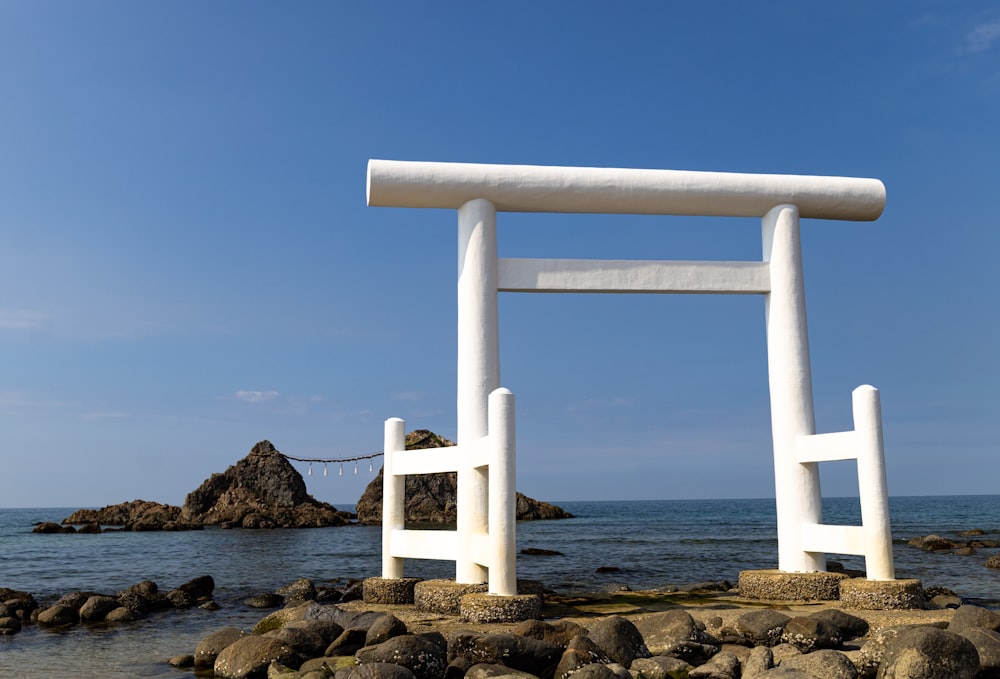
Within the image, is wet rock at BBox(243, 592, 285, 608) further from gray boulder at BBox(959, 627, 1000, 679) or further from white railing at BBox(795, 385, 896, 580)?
gray boulder at BBox(959, 627, 1000, 679)

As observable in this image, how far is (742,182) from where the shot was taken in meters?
12.5

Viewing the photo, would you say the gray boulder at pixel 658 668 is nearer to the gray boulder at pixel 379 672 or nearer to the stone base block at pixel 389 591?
the gray boulder at pixel 379 672

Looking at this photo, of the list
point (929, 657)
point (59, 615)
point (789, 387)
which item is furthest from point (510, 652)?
point (59, 615)

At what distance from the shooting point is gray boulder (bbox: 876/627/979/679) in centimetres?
750

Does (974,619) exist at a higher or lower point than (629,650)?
higher

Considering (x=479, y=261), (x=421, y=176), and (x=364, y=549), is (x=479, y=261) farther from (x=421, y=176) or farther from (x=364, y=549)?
(x=364, y=549)

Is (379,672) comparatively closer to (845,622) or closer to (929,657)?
(929,657)

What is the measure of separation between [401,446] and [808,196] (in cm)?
702

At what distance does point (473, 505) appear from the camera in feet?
36.7

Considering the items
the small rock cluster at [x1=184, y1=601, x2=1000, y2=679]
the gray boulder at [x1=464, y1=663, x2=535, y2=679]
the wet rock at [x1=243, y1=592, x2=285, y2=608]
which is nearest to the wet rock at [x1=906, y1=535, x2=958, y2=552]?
the small rock cluster at [x1=184, y1=601, x2=1000, y2=679]

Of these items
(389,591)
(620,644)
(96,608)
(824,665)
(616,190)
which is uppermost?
(616,190)

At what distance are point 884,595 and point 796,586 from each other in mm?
1302

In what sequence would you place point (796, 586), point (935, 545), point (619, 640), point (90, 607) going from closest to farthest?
point (619, 640), point (796, 586), point (90, 607), point (935, 545)

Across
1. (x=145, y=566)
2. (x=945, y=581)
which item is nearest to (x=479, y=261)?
(x=945, y=581)
